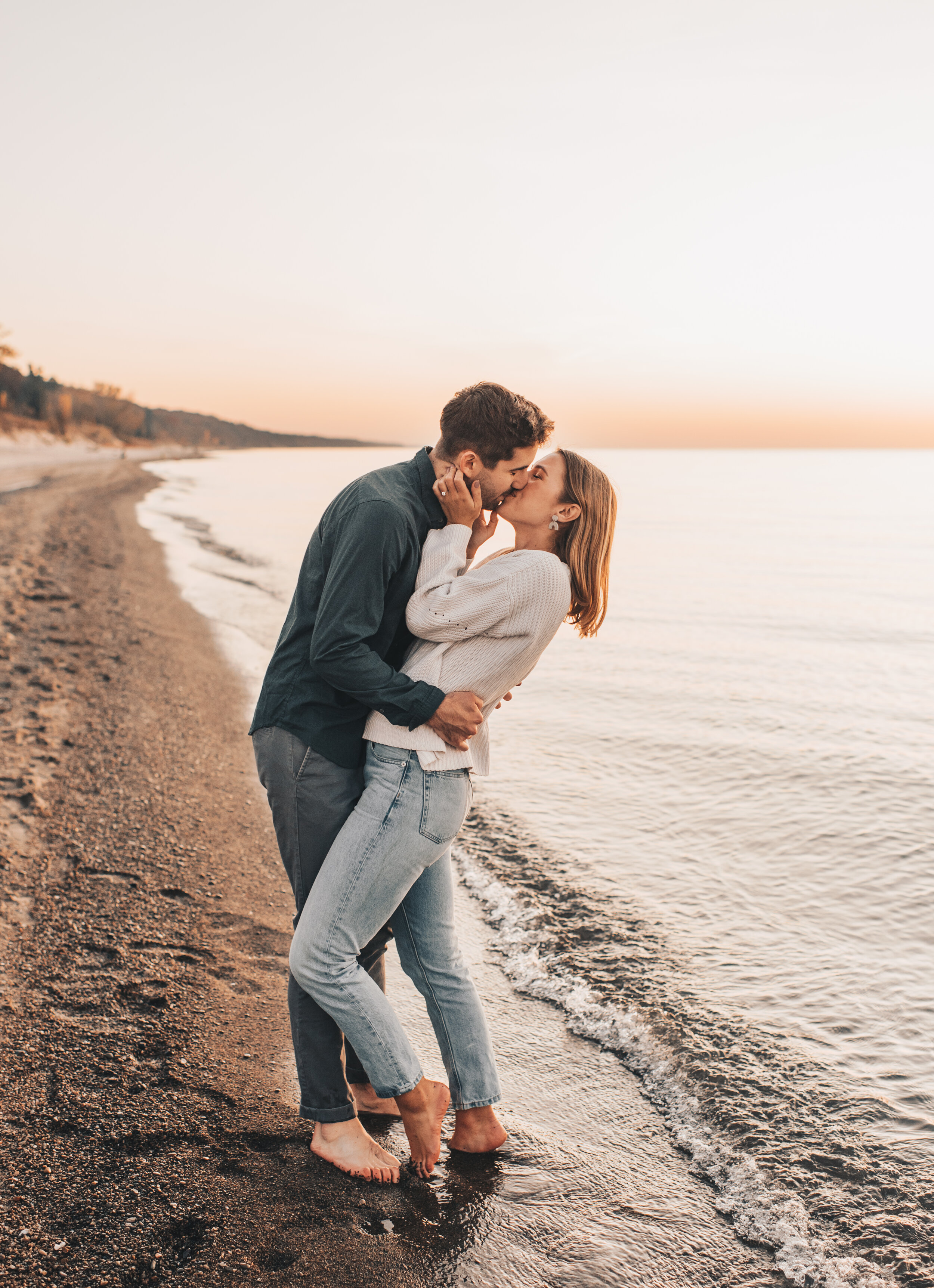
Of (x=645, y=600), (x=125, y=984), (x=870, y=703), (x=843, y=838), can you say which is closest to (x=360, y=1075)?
(x=125, y=984)

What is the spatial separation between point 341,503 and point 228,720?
5310mm

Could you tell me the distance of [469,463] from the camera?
7.77ft

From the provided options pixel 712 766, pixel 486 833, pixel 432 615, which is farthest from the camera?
pixel 712 766

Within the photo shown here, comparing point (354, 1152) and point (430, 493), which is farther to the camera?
point (354, 1152)

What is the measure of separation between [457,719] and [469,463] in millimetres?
695

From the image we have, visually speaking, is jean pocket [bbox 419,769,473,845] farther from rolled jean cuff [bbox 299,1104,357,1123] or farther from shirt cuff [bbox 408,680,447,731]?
rolled jean cuff [bbox 299,1104,357,1123]

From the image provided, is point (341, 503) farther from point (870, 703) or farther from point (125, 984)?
point (870, 703)

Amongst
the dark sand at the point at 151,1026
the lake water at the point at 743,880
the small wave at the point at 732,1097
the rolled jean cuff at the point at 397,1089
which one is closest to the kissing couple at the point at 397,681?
the rolled jean cuff at the point at 397,1089

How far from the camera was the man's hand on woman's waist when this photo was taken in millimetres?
2279

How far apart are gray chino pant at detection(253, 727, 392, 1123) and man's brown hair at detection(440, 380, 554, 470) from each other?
93 cm

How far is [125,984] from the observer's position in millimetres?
3381

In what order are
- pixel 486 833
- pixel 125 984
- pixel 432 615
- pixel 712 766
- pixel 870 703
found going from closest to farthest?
pixel 432 615
pixel 125 984
pixel 486 833
pixel 712 766
pixel 870 703

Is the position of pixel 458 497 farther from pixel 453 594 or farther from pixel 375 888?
pixel 375 888

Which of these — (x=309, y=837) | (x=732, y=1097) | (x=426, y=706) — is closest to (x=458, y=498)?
(x=426, y=706)
